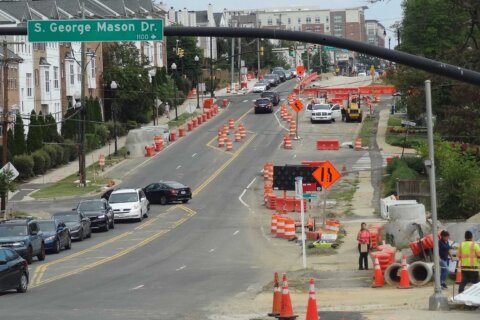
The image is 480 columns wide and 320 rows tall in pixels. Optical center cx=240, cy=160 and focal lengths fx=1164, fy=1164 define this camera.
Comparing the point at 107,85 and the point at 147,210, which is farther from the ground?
the point at 107,85

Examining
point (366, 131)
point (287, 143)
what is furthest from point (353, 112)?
point (287, 143)

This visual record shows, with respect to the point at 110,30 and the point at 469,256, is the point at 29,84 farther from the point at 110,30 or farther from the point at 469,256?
the point at 110,30

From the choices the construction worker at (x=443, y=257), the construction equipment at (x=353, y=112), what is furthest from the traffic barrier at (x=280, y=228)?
the construction equipment at (x=353, y=112)

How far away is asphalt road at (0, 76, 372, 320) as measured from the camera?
25281 millimetres

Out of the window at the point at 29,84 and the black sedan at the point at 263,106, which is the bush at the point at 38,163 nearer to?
the window at the point at 29,84

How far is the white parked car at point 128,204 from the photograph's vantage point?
52250 millimetres

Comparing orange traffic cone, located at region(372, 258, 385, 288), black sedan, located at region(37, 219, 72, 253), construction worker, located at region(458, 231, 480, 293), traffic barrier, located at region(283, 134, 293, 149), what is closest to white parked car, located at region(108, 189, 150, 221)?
black sedan, located at region(37, 219, 72, 253)

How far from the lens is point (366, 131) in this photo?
89.7 meters

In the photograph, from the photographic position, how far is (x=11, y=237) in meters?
36.4

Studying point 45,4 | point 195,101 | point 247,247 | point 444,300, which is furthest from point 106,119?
point 444,300

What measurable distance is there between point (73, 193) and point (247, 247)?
80.8 ft

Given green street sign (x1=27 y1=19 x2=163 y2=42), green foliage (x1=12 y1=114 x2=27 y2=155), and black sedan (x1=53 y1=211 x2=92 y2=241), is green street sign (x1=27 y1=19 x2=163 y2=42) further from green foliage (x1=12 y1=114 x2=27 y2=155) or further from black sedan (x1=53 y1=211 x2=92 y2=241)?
green foliage (x1=12 y1=114 x2=27 y2=155)

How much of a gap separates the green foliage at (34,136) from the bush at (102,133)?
36.4 ft

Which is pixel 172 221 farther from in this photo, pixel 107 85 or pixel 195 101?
pixel 195 101
